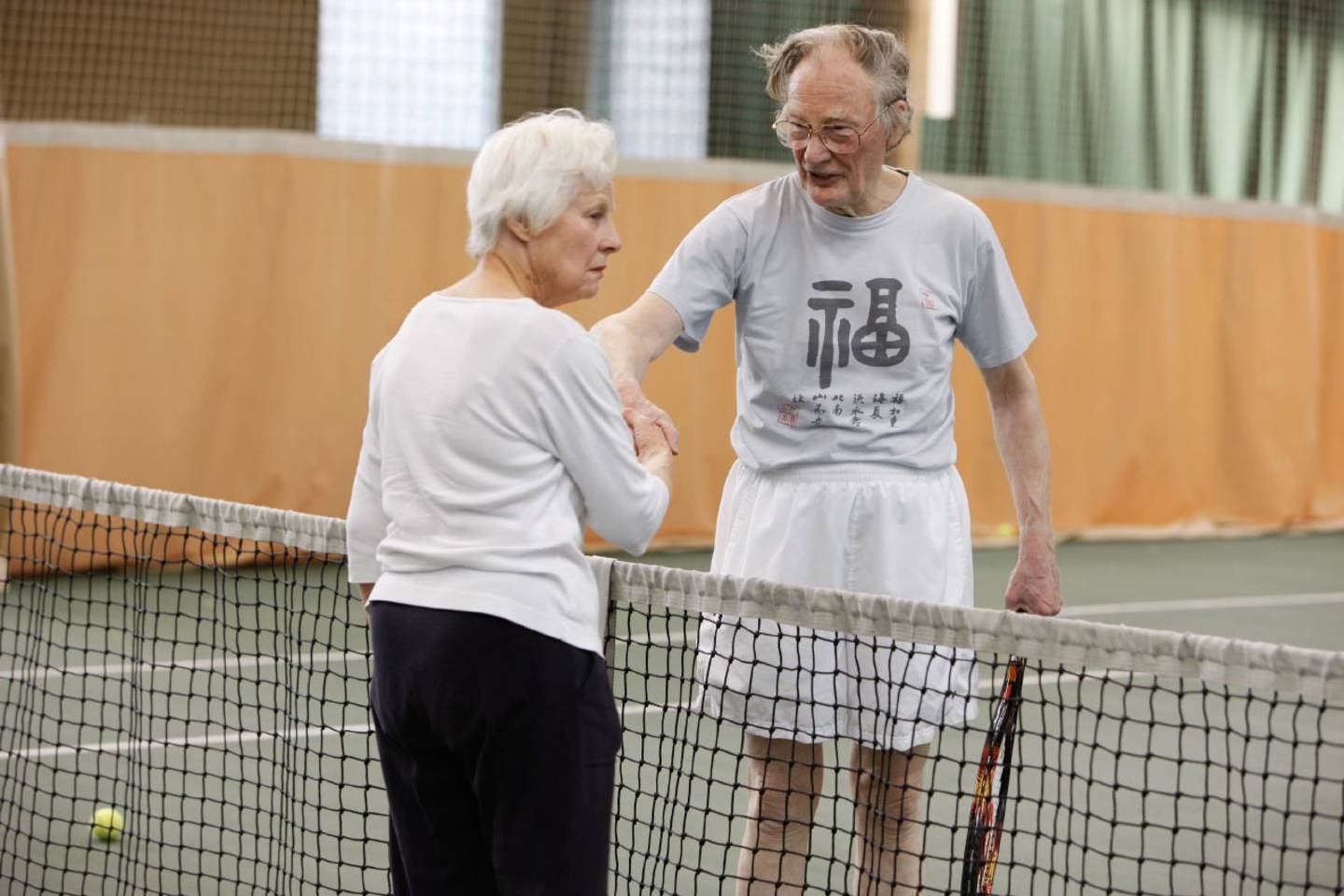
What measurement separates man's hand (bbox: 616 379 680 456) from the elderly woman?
0.57ft

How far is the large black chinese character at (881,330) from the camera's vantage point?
2562mm

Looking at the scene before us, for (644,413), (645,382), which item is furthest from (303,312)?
(644,413)

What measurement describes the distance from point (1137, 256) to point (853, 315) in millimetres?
7054

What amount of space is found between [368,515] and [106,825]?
2041 millimetres

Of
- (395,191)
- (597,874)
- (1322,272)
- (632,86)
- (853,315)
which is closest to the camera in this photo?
(597,874)

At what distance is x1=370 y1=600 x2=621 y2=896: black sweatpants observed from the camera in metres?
1.84

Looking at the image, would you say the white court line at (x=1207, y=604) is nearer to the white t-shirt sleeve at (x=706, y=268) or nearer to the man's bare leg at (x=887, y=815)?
the man's bare leg at (x=887, y=815)

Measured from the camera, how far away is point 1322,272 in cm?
992

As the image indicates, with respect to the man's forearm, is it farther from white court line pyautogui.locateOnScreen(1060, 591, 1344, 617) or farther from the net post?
the net post

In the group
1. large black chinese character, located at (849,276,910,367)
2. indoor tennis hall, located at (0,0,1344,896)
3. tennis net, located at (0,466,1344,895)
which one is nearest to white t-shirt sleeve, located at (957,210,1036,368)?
large black chinese character, located at (849,276,910,367)

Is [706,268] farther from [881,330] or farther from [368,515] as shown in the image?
[368,515]

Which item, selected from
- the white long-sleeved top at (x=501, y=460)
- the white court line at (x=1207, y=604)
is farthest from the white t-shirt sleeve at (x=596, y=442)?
the white court line at (x=1207, y=604)

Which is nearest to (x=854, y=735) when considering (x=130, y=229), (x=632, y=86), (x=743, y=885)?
(x=743, y=885)

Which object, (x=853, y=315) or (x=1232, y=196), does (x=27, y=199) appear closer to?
(x=853, y=315)
